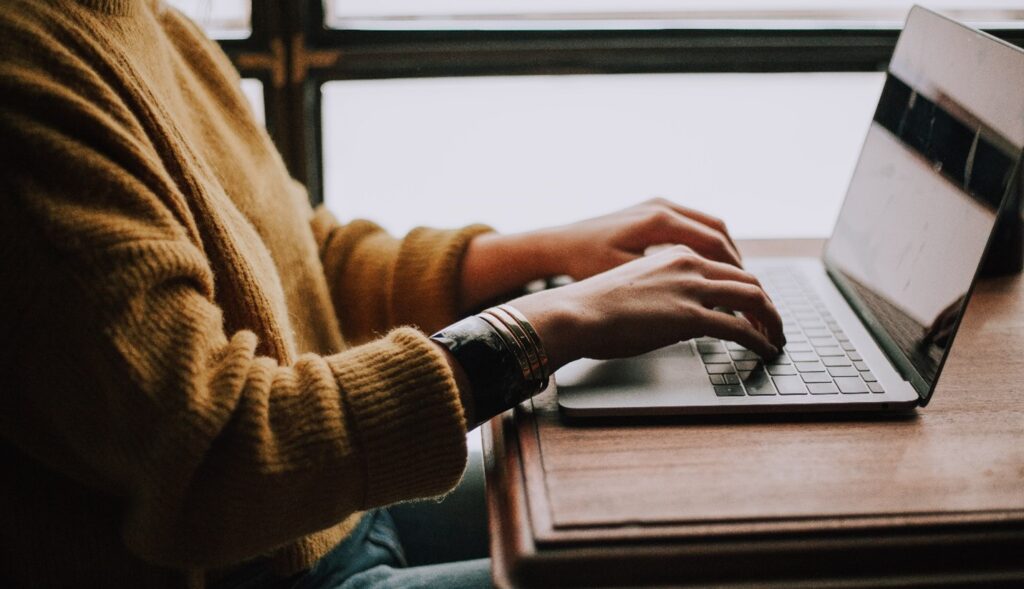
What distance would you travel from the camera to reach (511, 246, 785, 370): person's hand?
2.36ft

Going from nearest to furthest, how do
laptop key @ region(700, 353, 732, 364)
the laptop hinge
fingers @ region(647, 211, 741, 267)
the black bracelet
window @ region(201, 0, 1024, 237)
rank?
the black bracelet, laptop key @ region(700, 353, 732, 364), fingers @ region(647, 211, 741, 267), the laptop hinge, window @ region(201, 0, 1024, 237)

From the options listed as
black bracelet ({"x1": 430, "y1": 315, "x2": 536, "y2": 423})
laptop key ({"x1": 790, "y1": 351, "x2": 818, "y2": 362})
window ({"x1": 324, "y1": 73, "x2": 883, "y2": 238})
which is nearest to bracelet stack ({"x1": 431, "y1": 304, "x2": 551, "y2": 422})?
black bracelet ({"x1": 430, "y1": 315, "x2": 536, "y2": 423})

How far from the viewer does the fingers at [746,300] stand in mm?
766

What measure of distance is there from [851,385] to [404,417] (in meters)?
0.41

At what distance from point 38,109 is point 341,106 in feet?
2.89

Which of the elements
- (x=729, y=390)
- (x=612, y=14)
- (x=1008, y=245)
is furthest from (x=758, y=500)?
(x=612, y=14)

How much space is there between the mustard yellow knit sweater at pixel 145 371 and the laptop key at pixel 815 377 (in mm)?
327

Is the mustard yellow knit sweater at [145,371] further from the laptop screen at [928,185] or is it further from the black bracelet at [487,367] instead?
the laptop screen at [928,185]

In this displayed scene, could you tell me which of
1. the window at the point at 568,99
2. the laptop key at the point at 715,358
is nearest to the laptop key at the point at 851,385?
the laptop key at the point at 715,358

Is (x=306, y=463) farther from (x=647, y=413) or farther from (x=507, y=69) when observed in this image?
Answer: (x=507, y=69)

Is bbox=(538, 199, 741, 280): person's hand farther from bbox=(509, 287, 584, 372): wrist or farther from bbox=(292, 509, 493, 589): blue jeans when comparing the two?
bbox=(292, 509, 493, 589): blue jeans

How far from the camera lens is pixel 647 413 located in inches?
27.2

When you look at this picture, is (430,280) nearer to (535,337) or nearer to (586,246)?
(586,246)

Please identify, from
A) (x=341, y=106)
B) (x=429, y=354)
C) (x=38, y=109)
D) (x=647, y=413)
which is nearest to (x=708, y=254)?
(x=647, y=413)
